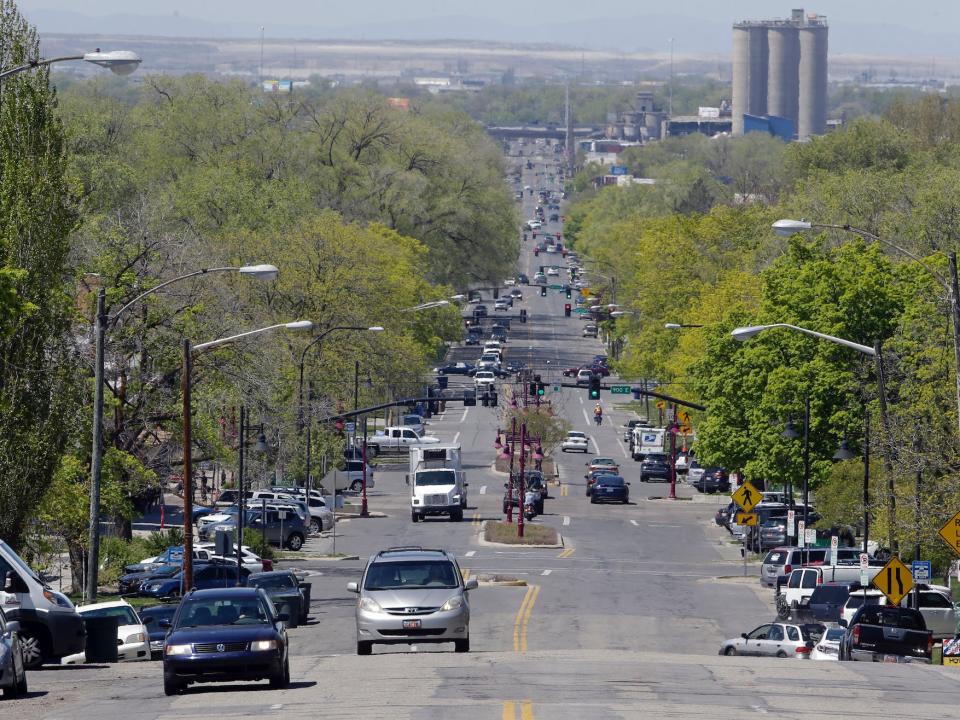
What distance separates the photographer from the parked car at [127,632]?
115ft

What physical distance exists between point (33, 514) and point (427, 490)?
125 feet

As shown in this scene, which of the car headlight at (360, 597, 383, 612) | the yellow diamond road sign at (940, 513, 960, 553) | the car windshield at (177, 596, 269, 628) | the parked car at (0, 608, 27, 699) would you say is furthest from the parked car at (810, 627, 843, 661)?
the parked car at (0, 608, 27, 699)

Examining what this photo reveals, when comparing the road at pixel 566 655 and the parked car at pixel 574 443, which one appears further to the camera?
the parked car at pixel 574 443

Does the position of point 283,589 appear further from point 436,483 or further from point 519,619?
point 436,483

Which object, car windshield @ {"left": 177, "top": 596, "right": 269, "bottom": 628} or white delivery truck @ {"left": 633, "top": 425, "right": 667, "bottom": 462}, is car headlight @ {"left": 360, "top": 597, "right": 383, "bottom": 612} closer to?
car windshield @ {"left": 177, "top": 596, "right": 269, "bottom": 628}

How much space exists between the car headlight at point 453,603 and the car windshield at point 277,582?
13.1 meters

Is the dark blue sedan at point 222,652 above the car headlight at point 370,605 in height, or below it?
above

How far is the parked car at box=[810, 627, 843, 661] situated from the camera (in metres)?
35.1

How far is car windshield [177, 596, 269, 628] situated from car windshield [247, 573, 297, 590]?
17003 mm

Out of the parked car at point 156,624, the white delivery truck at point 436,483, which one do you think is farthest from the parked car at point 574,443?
the parked car at point 156,624

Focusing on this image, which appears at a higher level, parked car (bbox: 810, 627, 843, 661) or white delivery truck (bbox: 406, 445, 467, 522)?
parked car (bbox: 810, 627, 843, 661)

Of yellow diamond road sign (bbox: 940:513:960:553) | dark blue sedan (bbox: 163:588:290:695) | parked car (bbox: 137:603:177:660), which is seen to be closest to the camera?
dark blue sedan (bbox: 163:588:290:695)

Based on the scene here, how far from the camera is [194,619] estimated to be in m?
25.4

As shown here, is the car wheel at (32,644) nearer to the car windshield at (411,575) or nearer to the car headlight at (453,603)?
the car windshield at (411,575)
